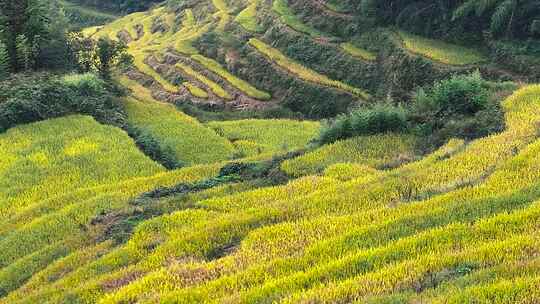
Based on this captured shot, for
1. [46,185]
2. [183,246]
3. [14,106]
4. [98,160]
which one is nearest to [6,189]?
[46,185]

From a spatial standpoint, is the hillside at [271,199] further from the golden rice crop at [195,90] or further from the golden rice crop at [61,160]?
the golden rice crop at [195,90]

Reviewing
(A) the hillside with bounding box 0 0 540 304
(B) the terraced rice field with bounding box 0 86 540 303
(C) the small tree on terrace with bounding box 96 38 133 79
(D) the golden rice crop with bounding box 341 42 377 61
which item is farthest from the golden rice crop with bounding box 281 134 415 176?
(D) the golden rice crop with bounding box 341 42 377 61

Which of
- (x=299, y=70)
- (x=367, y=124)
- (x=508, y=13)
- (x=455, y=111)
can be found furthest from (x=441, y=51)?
(x=367, y=124)

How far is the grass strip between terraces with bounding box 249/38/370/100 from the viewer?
39.6 m

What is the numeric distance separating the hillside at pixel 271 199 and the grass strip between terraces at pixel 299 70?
6.98 metres

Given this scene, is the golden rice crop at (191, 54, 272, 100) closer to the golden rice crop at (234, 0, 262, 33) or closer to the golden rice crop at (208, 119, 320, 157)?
the golden rice crop at (234, 0, 262, 33)

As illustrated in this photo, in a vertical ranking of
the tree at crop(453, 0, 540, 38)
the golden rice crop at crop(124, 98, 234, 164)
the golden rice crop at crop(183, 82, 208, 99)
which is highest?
the tree at crop(453, 0, 540, 38)

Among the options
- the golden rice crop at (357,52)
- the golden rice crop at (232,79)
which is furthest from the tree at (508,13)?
the golden rice crop at (232,79)

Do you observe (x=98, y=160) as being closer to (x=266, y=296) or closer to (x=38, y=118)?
(x=38, y=118)

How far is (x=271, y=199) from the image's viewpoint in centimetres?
1203

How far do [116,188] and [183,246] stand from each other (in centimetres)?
692

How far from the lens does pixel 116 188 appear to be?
16.1 metres

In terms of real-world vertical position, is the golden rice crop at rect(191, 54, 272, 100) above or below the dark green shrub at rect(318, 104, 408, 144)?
below

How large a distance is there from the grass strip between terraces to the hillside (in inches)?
275
